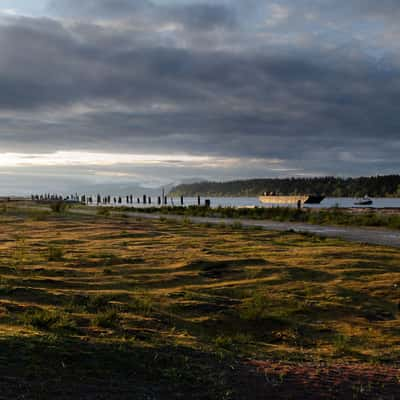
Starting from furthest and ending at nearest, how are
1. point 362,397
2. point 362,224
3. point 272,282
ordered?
Result: point 362,224 → point 272,282 → point 362,397

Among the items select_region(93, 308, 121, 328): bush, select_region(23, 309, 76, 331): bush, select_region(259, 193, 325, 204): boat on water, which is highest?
select_region(259, 193, 325, 204): boat on water

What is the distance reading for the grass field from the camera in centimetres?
545

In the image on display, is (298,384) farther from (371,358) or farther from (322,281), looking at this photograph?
(322,281)

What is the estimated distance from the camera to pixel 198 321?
9.45 meters

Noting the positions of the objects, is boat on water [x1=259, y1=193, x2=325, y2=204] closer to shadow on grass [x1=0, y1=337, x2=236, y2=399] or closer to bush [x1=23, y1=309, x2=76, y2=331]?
bush [x1=23, y1=309, x2=76, y2=331]

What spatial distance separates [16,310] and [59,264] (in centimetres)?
562

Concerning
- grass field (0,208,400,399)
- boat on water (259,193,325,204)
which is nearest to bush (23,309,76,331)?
grass field (0,208,400,399)

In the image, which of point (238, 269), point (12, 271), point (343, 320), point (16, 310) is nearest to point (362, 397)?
point (343, 320)

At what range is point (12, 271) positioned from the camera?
13.4 metres

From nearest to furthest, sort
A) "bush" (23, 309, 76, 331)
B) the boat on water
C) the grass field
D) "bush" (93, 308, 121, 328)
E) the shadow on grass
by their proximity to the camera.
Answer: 1. the shadow on grass
2. the grass field
3. "bush" (23, 309, 76, 331)
4. "bush" (93, 308, 121, 328)
5. the boat on water

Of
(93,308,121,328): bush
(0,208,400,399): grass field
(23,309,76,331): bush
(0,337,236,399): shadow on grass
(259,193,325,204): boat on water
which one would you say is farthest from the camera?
(259,193,325,204): boat on water

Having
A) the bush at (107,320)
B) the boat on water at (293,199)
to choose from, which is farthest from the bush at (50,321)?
the boat on water at (293,199)

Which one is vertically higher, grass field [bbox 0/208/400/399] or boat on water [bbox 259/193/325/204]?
boat on water [bbox 259/193/325/204]

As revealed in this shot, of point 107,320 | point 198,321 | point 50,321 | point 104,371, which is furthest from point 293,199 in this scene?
point 104,371
